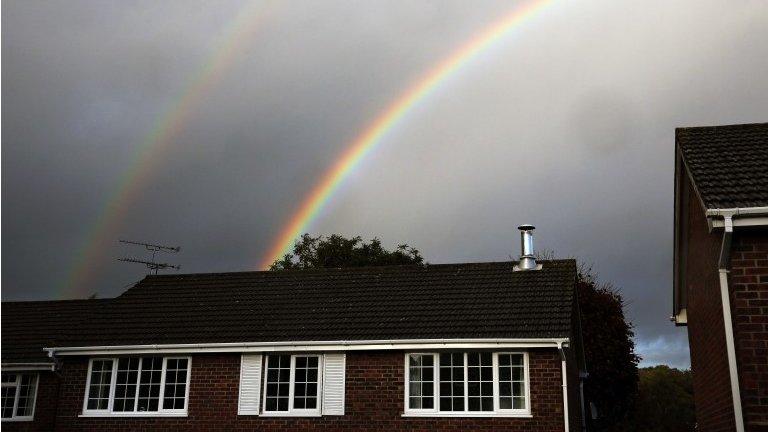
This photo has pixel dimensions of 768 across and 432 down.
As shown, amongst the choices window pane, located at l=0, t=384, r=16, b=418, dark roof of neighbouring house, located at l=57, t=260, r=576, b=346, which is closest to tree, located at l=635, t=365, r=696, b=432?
dark roof of neighbouring house, located at l=57, t=260, r=576, b=346

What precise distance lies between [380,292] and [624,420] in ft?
37.0

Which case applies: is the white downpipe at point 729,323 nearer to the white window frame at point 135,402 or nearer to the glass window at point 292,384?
the glass window at point 292,384

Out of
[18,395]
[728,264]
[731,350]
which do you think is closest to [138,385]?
[18,395]

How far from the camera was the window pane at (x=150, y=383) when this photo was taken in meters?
19.4

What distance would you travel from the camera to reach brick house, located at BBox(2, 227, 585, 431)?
1728 centimetres

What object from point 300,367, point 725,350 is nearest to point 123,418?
point 300,367

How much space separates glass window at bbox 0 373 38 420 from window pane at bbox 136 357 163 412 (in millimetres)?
5704

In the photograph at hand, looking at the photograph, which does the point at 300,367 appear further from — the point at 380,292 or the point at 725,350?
the point at 725,350

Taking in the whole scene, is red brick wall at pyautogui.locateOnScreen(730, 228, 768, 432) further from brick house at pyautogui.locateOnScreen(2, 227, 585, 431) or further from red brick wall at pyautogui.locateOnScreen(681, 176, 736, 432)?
brick house at pyautogui.locateOnScreen(2, 227, 585, 431)

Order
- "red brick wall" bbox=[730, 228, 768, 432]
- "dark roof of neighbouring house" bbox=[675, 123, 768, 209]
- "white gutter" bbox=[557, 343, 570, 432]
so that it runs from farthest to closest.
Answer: "white gutter" bbox=[557, 343, 570, 432], "dark roof of neighbouring house" bbox=[675, 123, 768, 209], "red brick wall" bbox=[730, 228, 768, 432]

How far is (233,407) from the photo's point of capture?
61.5 ft

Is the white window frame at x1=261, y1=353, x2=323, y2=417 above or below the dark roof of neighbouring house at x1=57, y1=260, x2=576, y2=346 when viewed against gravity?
below

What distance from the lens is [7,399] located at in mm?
23234

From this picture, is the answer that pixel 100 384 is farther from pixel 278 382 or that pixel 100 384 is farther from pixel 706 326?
pixel 706 326
